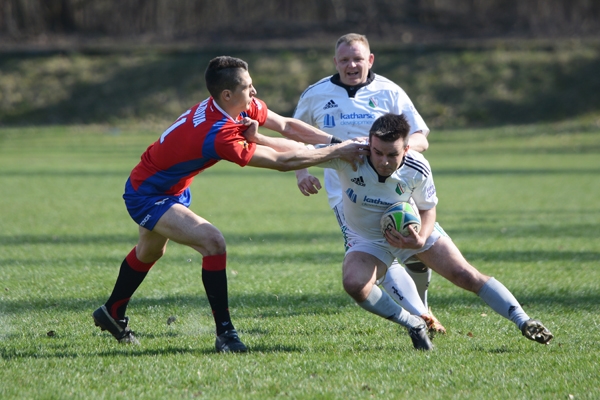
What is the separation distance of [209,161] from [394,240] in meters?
1.46

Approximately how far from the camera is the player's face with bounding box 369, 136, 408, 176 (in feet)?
17.1

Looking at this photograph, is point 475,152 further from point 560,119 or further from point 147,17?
point 147,17

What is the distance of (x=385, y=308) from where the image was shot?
5.35 meters

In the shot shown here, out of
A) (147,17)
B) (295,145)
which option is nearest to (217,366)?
(295,145)

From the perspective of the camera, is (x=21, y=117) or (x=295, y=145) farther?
(x=21, y=117)

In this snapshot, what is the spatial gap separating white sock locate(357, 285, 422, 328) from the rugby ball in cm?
46

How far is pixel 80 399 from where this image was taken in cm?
431

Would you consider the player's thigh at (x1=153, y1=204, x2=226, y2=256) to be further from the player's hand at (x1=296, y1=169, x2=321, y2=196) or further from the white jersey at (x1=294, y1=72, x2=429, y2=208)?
the white jersey at (x1=294, y1=72, x2=429, y2=208)

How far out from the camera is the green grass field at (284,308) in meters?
4.64

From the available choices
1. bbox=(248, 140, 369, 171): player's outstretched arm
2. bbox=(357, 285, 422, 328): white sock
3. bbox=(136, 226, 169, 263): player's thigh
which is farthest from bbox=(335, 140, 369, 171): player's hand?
bbox=(136, 226, 169, 263): player's thigh

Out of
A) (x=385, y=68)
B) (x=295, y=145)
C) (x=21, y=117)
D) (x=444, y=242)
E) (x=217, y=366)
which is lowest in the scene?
(x=21, y=117)

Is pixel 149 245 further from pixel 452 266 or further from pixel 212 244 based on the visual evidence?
pixel 452 266

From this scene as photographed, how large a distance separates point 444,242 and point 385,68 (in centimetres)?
3193

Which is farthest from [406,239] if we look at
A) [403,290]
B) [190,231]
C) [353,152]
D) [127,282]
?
[127,282]
